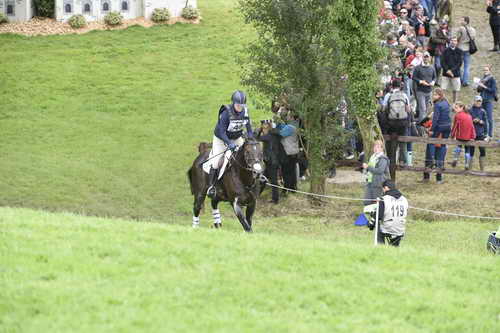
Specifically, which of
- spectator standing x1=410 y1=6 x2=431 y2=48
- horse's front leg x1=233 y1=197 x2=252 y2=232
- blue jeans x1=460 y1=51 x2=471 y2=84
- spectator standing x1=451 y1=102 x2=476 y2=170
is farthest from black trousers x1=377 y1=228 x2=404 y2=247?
spectator standing x1=410 y1=6 x2=431 y2=48

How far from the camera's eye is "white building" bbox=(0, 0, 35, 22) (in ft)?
144

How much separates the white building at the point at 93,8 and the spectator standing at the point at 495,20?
14.1 metres

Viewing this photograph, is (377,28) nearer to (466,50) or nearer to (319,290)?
(466,50)

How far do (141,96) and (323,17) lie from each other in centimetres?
1351

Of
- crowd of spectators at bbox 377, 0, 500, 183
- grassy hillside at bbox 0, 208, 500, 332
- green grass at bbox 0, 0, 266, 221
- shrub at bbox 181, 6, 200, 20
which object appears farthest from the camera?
shrub at bbox 181, 6, 200, 20

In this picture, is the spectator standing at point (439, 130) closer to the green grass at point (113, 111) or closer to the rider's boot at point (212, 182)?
the green grass at point (113, 111)

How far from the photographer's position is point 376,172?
75.9 ft

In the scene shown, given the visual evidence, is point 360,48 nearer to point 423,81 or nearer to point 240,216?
point 423,81

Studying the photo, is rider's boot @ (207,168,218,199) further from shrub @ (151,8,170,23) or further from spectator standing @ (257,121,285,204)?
shrub @ (151,8,170,23)

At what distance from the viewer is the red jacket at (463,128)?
27667 mm

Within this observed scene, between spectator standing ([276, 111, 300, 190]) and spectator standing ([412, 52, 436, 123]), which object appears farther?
spectator standing ([412, 52, 436, 123])

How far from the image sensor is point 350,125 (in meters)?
29.7

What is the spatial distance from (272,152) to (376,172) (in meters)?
4.80

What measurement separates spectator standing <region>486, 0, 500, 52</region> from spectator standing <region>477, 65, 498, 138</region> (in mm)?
8902
